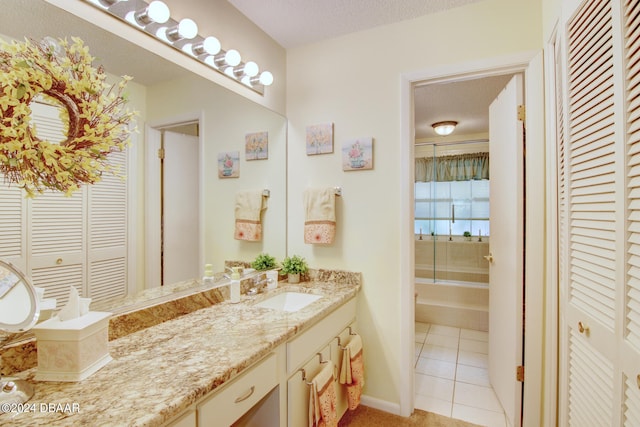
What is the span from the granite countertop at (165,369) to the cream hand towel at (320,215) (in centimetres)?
60

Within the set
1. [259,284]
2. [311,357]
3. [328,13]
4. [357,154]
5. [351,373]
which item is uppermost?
[328,13]

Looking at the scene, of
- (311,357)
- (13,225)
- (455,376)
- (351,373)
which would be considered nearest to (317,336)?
(311,357)

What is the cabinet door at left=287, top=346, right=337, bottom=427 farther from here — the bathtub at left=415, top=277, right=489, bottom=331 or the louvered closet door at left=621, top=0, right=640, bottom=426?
the bathtub at left=415, top=277, right=489, bottom=331

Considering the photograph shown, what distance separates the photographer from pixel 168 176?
1515 mm

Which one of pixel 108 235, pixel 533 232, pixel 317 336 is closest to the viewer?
pixel 108 235

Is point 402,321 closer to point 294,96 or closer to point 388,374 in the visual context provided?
point 388,374

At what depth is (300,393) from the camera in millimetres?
1431

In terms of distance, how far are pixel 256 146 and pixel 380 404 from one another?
6.19 feet

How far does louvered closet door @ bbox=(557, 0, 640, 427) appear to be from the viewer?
0.86 m

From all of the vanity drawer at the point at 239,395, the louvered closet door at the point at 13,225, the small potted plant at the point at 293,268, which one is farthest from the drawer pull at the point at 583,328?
the louvered closet door at the point at 13,225

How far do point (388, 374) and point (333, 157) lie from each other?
1.48m

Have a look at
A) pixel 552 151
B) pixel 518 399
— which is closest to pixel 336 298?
pixel 518 399

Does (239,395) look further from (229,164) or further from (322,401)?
(229,164)

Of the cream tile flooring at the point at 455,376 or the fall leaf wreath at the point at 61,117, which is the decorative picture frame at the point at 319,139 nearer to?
the fall leaf wreath at the point at 61,117
